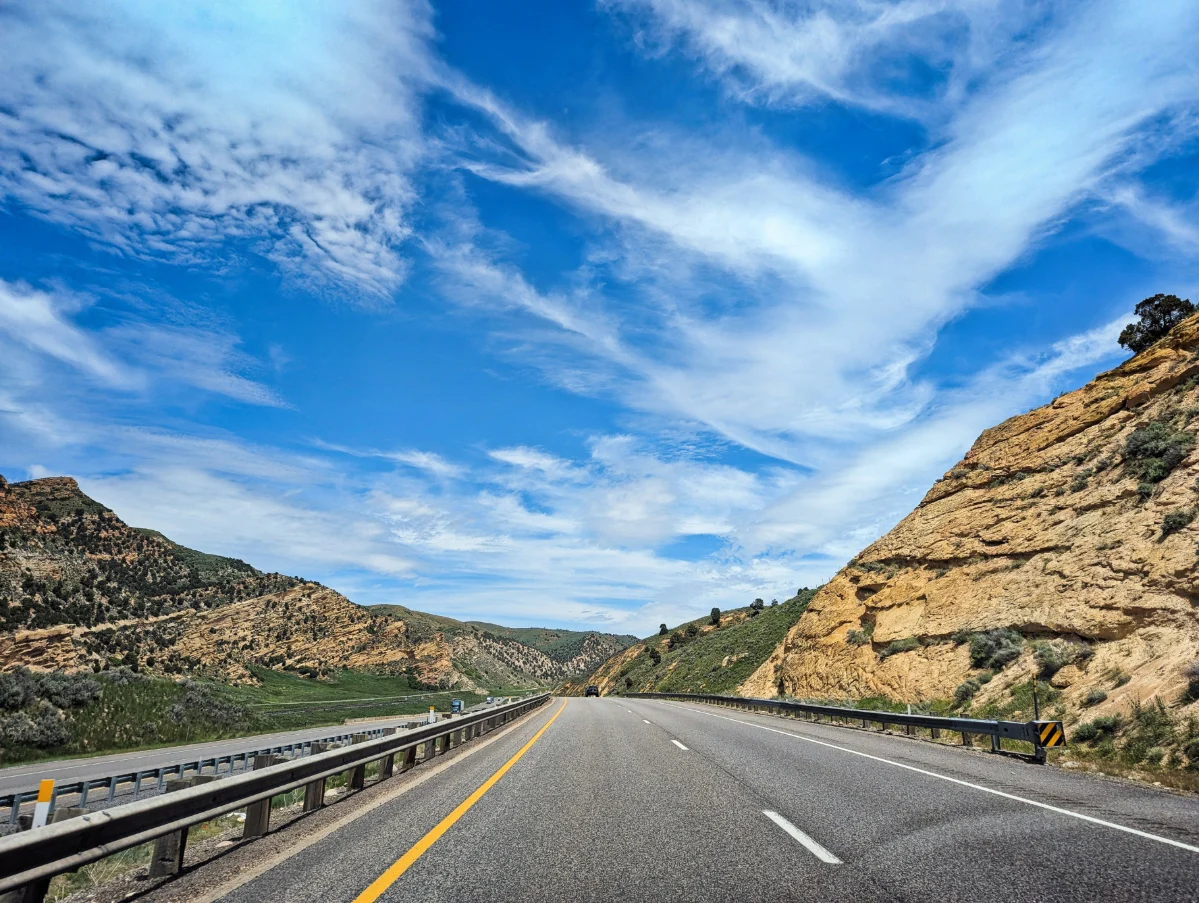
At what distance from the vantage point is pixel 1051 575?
79.4 feet

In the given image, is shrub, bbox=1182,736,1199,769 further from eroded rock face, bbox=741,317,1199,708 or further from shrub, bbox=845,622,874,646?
shrub, bbox=845,622,874,646

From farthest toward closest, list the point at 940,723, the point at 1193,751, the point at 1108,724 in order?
the point at 940,723
the point at 1108,724
the point at 1193,751

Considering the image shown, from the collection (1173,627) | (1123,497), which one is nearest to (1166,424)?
(1123,497)

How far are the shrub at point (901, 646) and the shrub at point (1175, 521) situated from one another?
34.8 ft

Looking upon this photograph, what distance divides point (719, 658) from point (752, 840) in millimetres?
60844

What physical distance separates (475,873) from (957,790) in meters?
6.74

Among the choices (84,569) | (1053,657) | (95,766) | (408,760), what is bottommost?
(95,766)

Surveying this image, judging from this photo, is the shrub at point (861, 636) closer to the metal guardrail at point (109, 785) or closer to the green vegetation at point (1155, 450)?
the green vegetation at point (1155, 450)

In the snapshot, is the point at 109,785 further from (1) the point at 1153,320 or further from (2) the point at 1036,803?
(1) the point at 1153,320

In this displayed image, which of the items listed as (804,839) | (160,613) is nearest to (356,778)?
(804,839)

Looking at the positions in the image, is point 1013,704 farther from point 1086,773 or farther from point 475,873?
point 475,873

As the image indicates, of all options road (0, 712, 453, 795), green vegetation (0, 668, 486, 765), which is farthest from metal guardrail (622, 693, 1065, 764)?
green vegetation (0, 668, 486, 765)

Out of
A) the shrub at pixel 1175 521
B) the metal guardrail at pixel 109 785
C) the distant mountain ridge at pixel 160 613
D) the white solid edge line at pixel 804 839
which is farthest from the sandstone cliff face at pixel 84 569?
the shrub at pixel 1175 521

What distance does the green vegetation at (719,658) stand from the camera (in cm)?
5621
